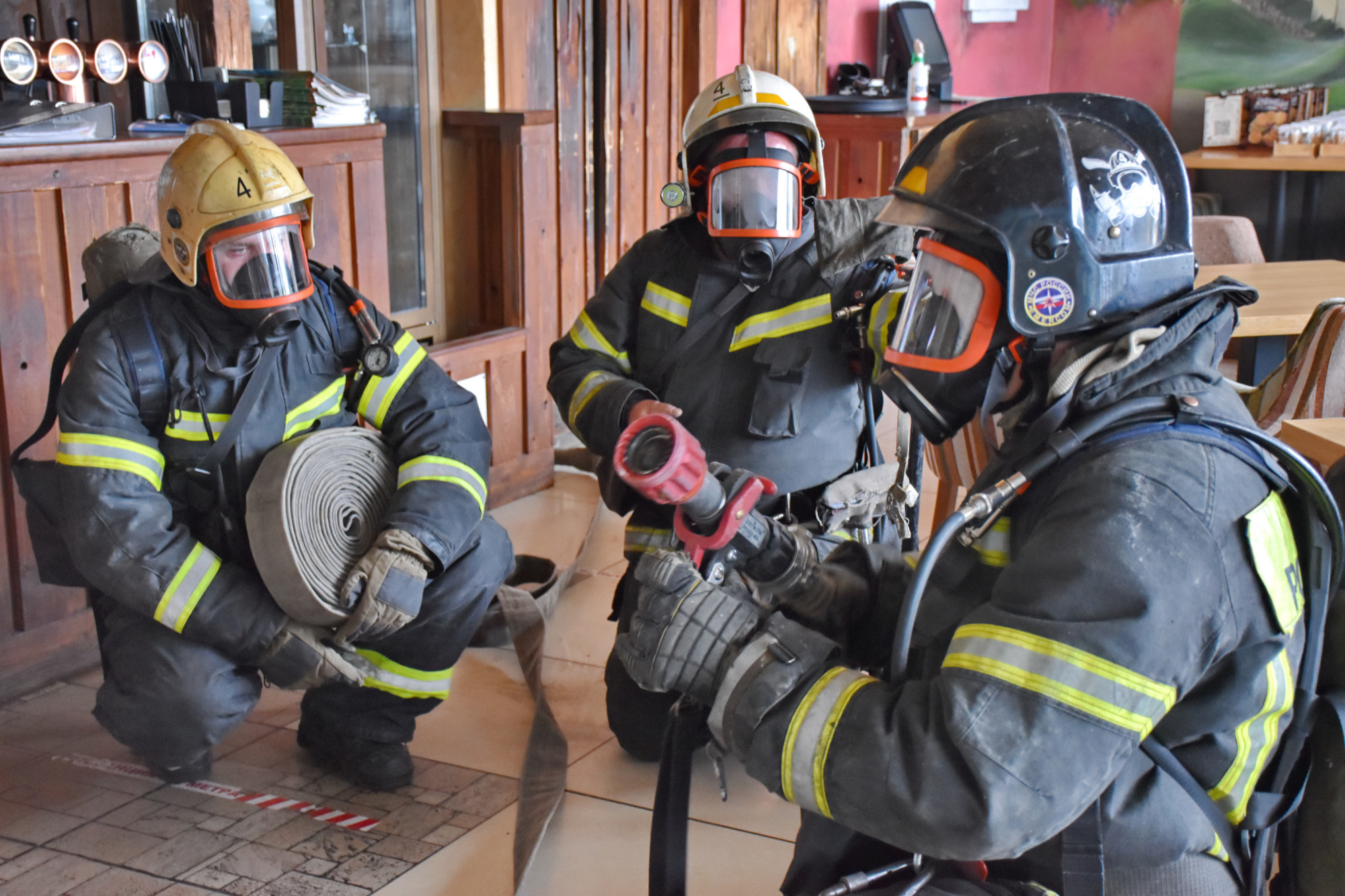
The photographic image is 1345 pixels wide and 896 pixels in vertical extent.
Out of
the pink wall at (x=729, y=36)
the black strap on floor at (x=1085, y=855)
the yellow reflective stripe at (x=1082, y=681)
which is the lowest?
the black strap on floor at (x=1085, y=855)

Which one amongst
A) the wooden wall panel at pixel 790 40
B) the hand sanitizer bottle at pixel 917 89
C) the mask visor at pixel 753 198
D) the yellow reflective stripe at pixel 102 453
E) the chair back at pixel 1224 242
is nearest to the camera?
the yellow reflective stripe at pixel 102 453

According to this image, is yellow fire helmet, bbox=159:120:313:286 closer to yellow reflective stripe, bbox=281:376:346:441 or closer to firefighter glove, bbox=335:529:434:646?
yellow reflective stripe, bbox=281:376:346:441

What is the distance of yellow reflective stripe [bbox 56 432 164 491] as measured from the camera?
2527 mm

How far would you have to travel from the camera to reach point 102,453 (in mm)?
2535

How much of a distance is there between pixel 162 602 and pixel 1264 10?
362 inches

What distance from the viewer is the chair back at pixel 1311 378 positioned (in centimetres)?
333

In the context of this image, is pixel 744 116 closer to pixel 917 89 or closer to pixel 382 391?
pixel 382 391

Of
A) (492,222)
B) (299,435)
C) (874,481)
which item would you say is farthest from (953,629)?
(492,222)

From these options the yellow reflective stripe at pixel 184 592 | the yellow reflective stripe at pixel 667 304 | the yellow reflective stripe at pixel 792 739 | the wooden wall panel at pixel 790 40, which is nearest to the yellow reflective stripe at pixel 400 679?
the yellow reflective stripe at pixel 184 592

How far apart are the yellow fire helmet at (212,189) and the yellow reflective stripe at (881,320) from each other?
1.31 meters

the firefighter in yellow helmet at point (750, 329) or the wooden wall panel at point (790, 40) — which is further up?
the wooden wall panel at point (790, 40)

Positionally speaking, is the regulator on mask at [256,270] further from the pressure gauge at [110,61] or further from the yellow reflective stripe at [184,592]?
the pressure gauge at [110,61]

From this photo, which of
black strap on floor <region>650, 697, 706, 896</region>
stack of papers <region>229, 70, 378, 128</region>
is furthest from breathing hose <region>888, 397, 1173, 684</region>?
stack of papers <region>229, 70, 378, 128</region>

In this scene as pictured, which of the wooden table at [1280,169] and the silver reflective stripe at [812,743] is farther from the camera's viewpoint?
the wooden table at [1280,169]
